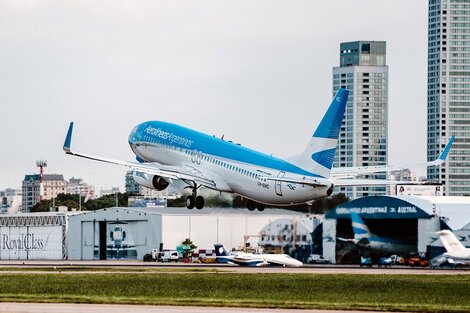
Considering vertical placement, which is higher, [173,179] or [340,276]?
[173,179]

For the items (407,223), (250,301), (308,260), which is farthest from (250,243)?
(250,301)

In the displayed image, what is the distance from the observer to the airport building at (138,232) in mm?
177000

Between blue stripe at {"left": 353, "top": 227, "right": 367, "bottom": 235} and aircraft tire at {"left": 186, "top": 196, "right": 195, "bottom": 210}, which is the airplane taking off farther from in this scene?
blue stripe at {"left": 353, "top": 227, "right": 367, "bottom": 235}

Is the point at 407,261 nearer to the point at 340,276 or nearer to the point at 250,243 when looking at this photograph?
the point at 250,243

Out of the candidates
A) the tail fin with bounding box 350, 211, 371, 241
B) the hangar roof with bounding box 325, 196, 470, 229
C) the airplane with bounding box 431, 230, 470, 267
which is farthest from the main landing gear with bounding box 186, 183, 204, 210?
the tail fin with bounding box 350, 211, 371, 241

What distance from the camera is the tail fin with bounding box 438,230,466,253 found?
13755cm

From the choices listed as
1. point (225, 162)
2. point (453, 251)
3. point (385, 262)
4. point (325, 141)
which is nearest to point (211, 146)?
point (225, 162)

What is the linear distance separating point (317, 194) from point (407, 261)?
45.5 m

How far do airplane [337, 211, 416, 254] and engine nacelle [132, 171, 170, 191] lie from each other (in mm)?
40436

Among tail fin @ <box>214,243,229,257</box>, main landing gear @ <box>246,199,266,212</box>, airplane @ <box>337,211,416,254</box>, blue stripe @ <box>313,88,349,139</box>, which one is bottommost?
tail fin @ <box>214,243,229,257</box>

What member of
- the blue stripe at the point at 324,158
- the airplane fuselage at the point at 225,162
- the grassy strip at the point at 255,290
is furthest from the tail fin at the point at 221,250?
the blue stripe at the point at 324,158

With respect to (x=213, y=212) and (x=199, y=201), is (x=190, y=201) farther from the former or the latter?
(x=213, y=212)

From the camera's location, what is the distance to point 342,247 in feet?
516

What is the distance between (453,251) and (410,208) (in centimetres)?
1687
